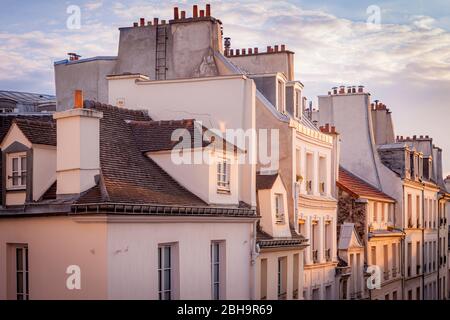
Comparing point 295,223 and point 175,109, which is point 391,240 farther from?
point 175,109

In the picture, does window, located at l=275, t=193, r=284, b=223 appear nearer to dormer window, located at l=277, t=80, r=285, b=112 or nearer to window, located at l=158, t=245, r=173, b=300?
dormer window, located at l=277, t=80, r=285, b=112

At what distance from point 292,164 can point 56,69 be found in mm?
10669

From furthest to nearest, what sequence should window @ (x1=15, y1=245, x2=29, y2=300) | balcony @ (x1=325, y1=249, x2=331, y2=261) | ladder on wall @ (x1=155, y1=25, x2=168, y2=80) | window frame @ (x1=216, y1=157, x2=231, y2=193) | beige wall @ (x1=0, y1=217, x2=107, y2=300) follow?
1. balcony @ (x1=325, y1=249, x2=331, y2=261)
2. ladder on wall @ (x1=155, y1=25, x2=168, y2=80)
3. window frame @ (x1=216, y1=157, x2=231, y2=193)
4. window @ (x1=15, y1=245, x2=29, y2=300)
5. beige wall @ (x1=0, y1=217, x2=107, y2=300)

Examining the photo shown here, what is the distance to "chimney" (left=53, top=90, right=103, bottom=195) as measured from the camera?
17.6 meters

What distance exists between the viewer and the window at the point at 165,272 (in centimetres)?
1853

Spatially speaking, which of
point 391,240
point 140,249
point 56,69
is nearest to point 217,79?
point 140,249

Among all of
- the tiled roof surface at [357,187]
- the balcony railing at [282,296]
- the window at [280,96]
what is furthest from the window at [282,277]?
the tiled roof surface at [357,187]

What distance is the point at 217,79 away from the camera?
24188 mm

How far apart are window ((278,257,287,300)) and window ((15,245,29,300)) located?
30.2 ft

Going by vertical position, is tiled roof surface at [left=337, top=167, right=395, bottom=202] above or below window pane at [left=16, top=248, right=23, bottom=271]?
above

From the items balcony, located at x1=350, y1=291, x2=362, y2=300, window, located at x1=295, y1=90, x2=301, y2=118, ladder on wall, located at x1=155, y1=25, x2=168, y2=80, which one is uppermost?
ladder on wall, located at x1=155, y1=25, x2=168, y2=80

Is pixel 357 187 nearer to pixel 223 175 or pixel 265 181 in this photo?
pixel 265 181

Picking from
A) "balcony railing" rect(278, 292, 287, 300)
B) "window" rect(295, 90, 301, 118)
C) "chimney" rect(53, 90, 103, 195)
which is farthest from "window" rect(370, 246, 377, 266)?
"chimney" rect(53, 90, 103, 195)
